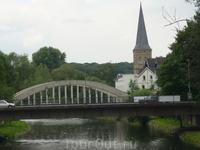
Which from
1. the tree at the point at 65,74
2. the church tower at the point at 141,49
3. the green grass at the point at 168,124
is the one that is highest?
the church tower at the point at 141,49

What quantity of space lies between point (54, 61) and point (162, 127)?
4980 inches

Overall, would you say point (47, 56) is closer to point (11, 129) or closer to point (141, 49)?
point (141, 49)

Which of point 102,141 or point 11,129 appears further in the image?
point 11,129

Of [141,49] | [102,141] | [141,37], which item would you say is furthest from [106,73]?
[102,141]

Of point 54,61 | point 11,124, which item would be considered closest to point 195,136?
point 11,124

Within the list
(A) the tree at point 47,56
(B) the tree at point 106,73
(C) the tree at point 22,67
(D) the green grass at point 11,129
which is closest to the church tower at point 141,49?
(B) the tree at point 106,73

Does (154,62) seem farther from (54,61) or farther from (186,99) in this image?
(186,99)

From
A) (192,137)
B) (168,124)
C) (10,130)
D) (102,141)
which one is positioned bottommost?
(102,141)

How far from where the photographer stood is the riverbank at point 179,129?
2219 inches

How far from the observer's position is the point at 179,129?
6600cm

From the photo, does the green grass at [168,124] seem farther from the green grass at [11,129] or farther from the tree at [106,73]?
the tree at [106,73]

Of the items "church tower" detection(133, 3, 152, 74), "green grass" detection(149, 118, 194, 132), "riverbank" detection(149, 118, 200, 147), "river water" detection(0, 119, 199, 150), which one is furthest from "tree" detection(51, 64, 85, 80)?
"river water" detection(0, 119, 199, 150)

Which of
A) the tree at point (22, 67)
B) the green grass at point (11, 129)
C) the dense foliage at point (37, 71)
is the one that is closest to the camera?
the green grass at point (11, 129)

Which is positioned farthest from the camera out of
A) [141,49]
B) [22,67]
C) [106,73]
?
[106,73]
